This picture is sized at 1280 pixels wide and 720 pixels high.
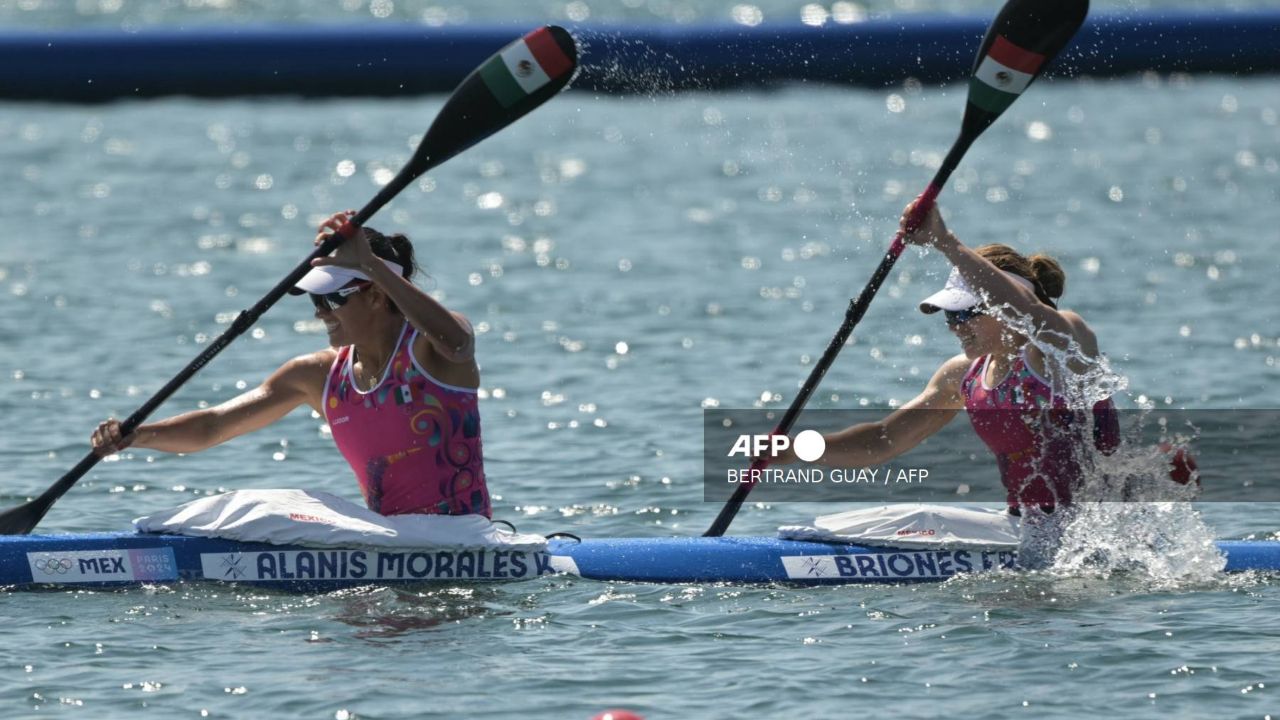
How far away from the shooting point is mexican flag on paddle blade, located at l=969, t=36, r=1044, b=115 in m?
7.18

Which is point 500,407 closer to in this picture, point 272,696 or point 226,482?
point 226,482

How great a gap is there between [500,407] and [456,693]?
4889mm

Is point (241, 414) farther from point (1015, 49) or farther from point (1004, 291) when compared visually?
point (1015, 49)

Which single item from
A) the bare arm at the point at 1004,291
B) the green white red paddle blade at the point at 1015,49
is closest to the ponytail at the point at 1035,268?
the bare arm at the point at 1004,291

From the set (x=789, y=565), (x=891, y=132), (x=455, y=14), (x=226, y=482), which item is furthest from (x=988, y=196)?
(x=455, y=14)

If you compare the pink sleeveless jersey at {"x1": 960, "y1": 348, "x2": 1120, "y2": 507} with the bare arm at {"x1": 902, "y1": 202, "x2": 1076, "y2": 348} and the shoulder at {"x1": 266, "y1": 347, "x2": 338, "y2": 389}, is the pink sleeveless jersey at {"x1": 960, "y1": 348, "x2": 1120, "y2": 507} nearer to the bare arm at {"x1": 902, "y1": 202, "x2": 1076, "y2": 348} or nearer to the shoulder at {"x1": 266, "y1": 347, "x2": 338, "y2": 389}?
the bare arm at {"x1": 902, "y1": 202, "x2": 1076, "y2": 348}

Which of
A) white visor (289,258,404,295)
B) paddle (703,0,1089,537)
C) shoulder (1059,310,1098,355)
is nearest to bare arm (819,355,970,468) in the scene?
paddle (703,0,1089,537)

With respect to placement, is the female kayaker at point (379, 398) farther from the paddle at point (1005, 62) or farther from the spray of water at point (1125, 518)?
the spray of water at point (1125, 518)

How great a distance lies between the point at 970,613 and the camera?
6.54 m

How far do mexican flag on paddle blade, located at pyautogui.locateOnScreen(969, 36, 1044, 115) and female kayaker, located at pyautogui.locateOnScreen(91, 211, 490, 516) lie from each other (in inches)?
80.5

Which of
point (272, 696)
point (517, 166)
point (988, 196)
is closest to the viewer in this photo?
point (272, 696)

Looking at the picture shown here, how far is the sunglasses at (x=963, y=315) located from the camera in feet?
21.9

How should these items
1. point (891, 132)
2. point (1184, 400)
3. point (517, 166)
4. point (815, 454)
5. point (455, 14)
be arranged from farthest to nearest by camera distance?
point (455, 14) < point (891, 132) < point (517, 166) < point (1184, 400) < point (815, 454)

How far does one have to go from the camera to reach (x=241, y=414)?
6867 millimetres
